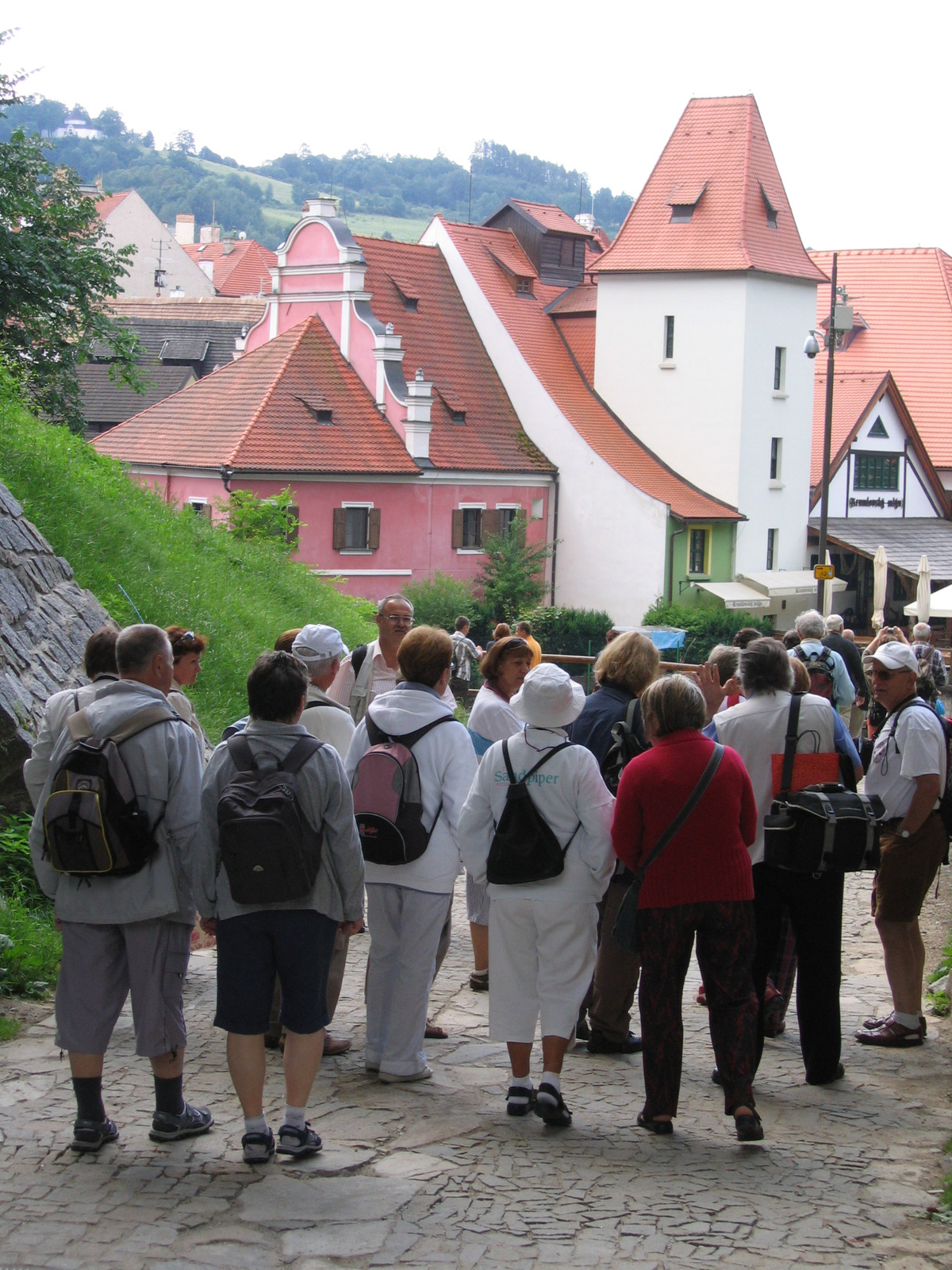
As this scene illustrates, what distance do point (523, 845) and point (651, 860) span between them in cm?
50

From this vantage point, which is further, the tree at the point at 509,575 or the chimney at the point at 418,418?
the tree at the point at 509,575

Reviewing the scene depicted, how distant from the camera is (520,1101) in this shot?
557cm

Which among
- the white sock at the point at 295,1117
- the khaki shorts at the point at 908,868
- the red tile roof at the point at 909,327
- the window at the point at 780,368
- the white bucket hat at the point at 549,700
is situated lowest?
the white sock at the point at 295,1117

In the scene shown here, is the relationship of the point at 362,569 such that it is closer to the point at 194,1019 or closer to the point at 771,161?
the point at 771,161

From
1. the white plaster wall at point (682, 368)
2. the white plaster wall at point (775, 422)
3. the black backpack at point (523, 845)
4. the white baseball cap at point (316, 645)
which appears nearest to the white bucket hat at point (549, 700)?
the black backpack at point (523, 845)

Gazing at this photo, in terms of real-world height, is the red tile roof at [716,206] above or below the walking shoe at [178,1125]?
above

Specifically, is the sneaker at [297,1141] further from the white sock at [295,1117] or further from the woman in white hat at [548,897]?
the woman in white hat at [548,897]

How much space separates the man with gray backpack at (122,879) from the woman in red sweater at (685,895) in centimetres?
163

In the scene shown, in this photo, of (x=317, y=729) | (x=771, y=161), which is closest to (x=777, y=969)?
(x=317, y=729)

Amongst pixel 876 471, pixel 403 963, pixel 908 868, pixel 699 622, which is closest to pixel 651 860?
pixel 403 963

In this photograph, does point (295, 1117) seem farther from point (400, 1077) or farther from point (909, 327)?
point (909, 327)

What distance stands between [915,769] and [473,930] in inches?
93.1

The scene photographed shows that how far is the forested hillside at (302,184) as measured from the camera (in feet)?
522

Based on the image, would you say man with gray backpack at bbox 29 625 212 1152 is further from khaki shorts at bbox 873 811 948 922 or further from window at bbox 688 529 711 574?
window at bbox 688 529 711 574
